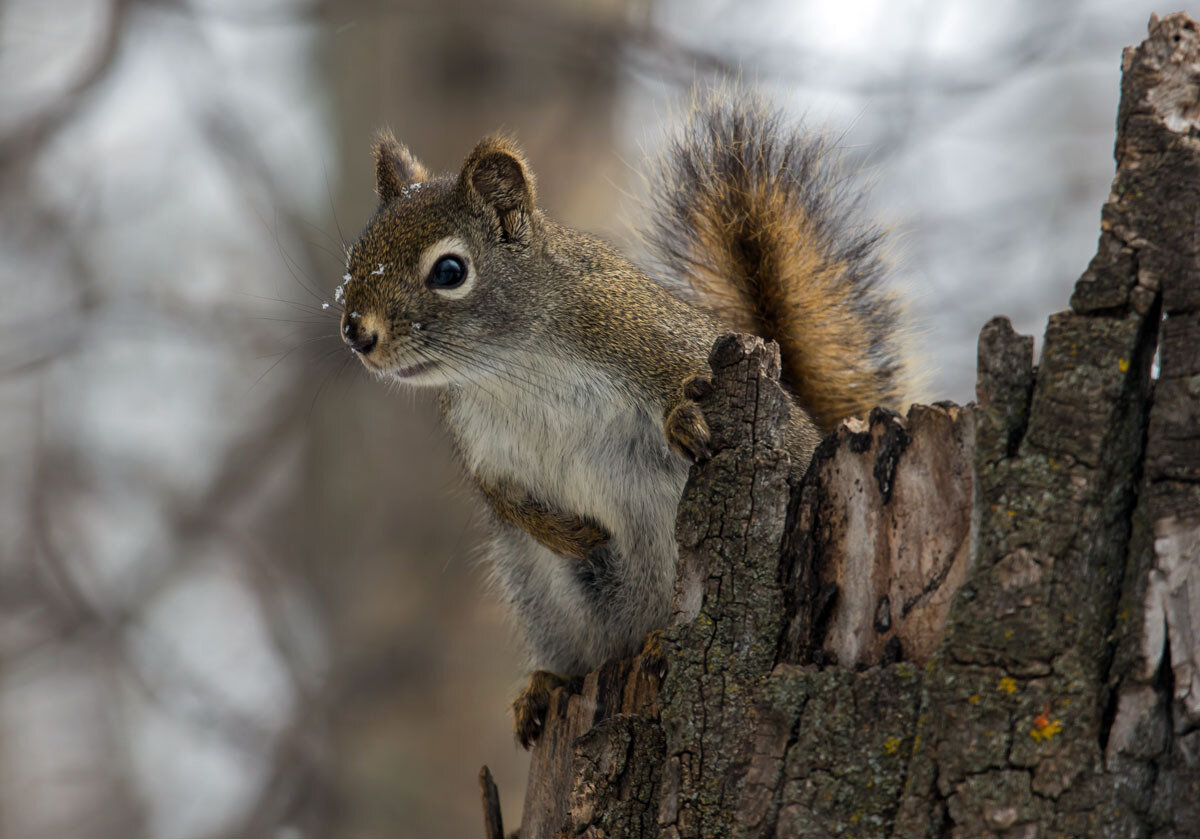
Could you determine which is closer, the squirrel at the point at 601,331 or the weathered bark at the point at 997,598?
the weathered bark at the point at 997,598

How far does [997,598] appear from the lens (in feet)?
3.56

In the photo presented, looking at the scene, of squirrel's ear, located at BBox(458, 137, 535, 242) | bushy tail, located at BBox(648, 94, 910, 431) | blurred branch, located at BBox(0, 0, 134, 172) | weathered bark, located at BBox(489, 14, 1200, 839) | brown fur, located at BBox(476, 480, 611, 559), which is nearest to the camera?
weathered bark, located at BBox(489, 14, 1200, 839)

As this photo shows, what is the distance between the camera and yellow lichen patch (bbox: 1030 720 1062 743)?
1039 mm

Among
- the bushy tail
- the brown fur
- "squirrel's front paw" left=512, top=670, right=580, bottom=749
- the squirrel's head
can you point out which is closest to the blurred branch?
the squirrel's head

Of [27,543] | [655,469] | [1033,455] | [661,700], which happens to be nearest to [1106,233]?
[1033,455]

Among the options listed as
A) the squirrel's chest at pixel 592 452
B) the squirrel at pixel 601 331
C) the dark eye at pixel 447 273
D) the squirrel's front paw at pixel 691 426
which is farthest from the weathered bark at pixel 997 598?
the dark eye at pixel 447 273

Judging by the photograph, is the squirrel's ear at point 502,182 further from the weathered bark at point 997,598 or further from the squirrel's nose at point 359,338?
the weathered bark at point 997,598

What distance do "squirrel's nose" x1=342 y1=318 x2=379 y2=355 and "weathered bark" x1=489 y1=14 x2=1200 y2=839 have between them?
2.69 ft

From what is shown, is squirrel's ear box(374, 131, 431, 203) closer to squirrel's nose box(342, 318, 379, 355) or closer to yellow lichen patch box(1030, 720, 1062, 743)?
squirrel's nose box(342, 318, 379, 355)

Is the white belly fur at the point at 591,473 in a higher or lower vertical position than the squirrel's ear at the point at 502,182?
lower

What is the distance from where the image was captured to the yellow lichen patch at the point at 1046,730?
104 cm

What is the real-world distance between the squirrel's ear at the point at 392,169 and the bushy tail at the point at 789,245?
561 mm

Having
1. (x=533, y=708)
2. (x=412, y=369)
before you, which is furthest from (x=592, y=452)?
(x=533, y=708)

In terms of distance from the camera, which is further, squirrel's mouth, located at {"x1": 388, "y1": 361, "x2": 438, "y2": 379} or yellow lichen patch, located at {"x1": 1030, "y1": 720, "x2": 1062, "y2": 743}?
squirrel's mouth, located at {"x1": 388, "y1": 361, "x2": 438, "y2": 379}
